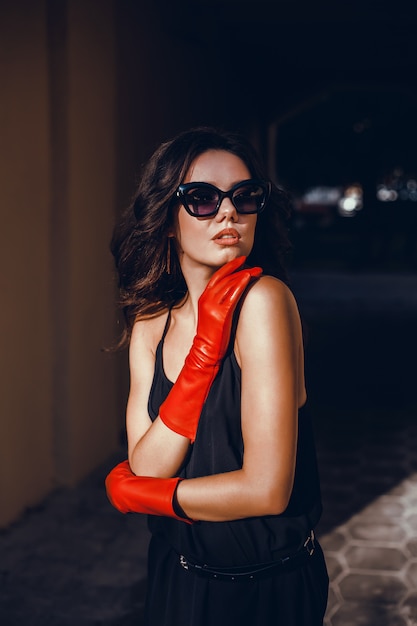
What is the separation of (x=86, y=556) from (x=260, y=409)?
3.11 meters

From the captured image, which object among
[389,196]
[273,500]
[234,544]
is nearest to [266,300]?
[273,500]

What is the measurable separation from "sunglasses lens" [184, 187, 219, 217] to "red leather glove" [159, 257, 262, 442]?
0.16 meters

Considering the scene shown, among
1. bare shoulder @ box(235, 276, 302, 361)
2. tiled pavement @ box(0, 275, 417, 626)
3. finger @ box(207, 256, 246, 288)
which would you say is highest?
finger @ box(207, 256, 246, 288)

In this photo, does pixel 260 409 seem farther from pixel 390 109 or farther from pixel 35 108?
pixel 390 109

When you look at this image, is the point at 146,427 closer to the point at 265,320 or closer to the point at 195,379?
the point at 195,379

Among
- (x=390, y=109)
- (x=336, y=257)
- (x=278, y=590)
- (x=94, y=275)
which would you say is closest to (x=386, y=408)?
(x=94, y=275)

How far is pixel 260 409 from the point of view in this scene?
1.72 metres

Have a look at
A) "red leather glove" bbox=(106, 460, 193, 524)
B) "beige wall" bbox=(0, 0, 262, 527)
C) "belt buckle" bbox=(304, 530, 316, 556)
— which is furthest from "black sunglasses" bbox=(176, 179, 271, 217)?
"beige wall" bbox=(0, 0, 262, 527)

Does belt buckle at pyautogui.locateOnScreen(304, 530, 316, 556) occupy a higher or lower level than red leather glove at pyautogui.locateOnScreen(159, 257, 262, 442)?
lower

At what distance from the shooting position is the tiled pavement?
393 cm

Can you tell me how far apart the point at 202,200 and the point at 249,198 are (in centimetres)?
12

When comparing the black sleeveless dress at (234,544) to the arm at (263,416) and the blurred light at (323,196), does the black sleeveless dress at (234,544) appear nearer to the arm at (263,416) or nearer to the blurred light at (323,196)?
the arm at (263,416)

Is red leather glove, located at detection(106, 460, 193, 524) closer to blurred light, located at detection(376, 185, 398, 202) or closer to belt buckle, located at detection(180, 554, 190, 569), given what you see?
belt buckle, located at detection(180, 554, 190, 569)

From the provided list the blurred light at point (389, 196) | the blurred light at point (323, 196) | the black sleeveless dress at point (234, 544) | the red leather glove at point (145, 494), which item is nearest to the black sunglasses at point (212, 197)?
the black sleeveless dress at point (234, 544)
